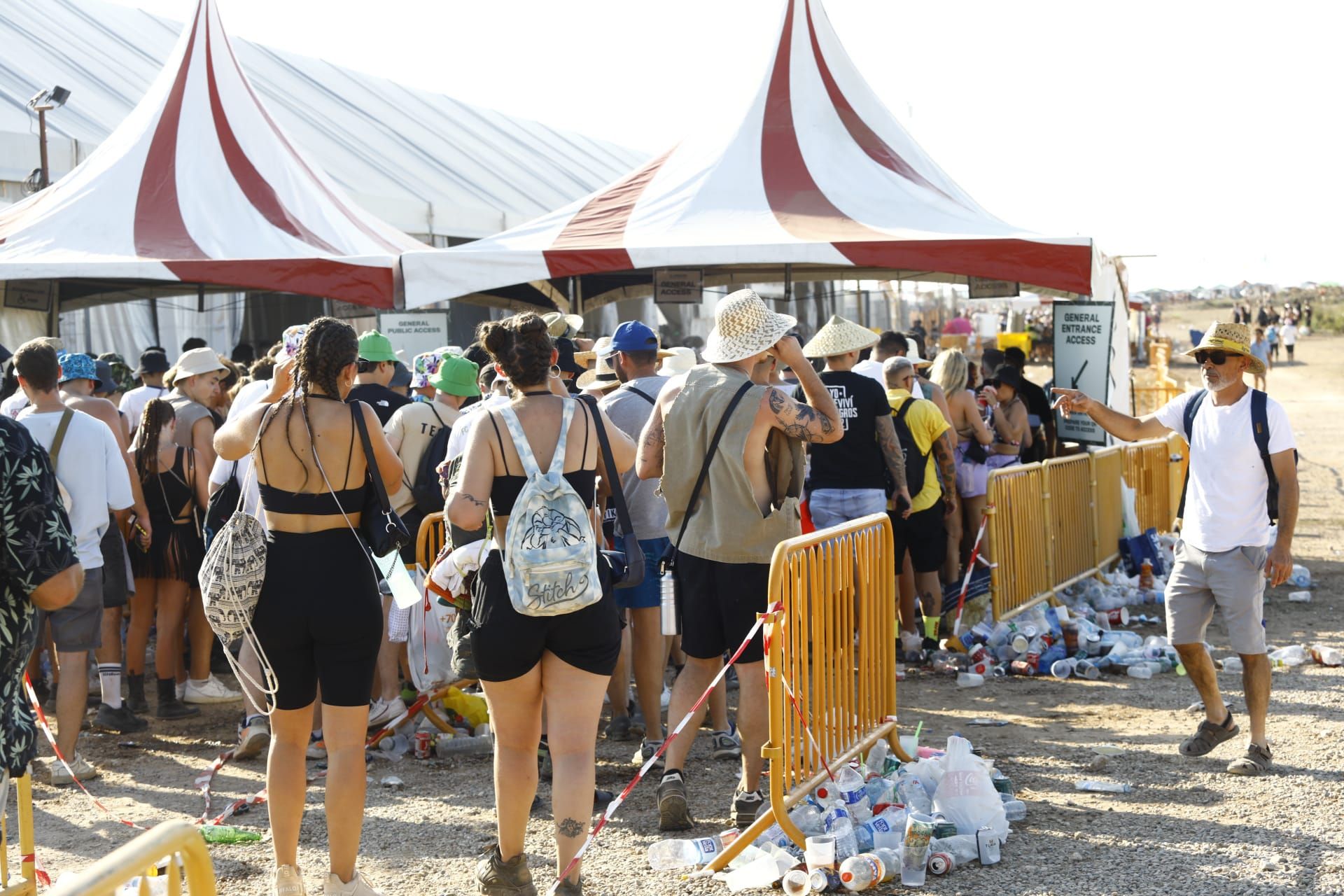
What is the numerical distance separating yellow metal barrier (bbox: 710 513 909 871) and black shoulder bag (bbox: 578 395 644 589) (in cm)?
50

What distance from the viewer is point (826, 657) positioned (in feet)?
15.9

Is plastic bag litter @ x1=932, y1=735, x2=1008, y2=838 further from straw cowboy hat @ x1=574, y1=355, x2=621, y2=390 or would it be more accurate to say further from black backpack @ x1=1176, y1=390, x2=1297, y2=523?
straw cowboy hat @ x1=574, y1=355, x2=621, y2=390

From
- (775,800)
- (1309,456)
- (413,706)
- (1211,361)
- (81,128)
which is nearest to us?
(775,800)

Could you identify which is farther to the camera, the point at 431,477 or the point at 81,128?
the point at 81,128

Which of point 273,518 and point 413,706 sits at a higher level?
point 273,518

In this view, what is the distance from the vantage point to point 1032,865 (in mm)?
4449

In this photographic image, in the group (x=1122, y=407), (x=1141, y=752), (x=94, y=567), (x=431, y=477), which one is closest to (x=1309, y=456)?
(x=1122, y=407)

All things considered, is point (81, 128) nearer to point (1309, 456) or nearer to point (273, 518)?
point (273, 518)

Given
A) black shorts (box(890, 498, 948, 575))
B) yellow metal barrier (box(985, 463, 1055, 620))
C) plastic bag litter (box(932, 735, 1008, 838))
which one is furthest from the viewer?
yellow metal barrier (box(985, 463, 1055, 620))

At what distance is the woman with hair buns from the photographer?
392 cm

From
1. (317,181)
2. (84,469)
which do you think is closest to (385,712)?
(84,469)

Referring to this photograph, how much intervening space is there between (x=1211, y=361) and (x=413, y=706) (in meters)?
3.96

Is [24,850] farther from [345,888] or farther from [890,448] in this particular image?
[890,448]

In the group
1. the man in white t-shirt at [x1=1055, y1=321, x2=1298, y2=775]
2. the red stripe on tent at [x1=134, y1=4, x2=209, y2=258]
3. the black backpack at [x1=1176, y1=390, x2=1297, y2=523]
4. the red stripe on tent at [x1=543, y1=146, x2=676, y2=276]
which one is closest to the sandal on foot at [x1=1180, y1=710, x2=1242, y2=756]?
the man in white t-shirt at [x1=1055, y1=321, x2=1298, y2=775]
